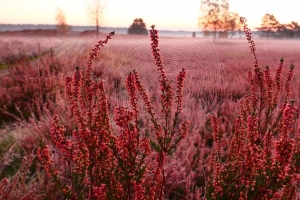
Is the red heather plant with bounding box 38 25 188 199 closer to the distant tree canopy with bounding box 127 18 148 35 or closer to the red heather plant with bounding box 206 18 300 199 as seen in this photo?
the red heather plant with bounding box 206 18 300 199

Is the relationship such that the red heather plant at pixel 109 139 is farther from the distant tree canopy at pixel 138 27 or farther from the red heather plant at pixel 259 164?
the distant tree canopy at pixel 138 27

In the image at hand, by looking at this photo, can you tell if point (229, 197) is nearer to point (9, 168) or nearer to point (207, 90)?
point (9, 168)

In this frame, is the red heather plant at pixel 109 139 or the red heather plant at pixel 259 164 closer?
the red heather plant at pixel 259 164

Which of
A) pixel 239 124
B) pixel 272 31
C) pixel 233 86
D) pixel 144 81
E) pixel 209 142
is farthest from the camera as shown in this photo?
pixel 272 31

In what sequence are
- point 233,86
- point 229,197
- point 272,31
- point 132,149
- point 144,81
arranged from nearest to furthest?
point 132,149 → point 229,197 → point 144,81 → point 233,86 → point 272,31

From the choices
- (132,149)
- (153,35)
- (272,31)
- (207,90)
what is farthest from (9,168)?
(272,31)

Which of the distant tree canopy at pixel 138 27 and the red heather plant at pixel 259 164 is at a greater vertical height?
the distant tree canopy at pixel 138 27

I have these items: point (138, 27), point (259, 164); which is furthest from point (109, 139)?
point (138, 27)

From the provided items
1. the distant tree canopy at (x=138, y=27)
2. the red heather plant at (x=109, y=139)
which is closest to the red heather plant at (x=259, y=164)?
the red heather plant at (x=109, y=139)

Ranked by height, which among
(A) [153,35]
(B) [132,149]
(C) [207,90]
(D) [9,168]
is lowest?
(D) [9,168]

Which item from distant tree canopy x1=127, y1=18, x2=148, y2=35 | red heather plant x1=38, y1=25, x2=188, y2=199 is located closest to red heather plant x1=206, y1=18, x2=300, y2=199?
red heather plant x1=38, y1=25, x2=188, y2=199

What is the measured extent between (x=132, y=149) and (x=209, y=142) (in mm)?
4107

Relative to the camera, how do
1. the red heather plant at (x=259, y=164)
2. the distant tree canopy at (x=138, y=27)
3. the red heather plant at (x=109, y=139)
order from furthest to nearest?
the distant tree canopy at (x=138, y=27) → the red heather plant at (x=109, y=139) → the red heather plant at (x=259, y=164)

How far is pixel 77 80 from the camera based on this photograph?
178 cm
